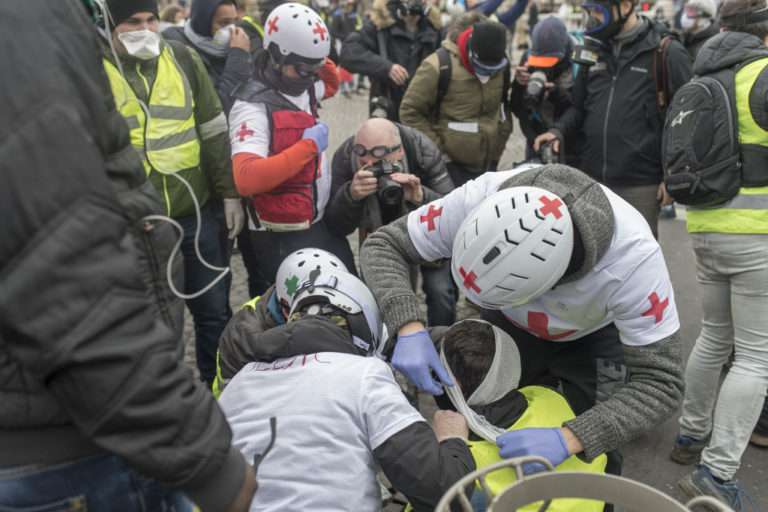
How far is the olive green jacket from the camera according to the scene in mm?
3840

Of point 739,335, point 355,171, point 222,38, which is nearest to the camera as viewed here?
point 739,335

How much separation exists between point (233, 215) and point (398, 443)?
5.82ft

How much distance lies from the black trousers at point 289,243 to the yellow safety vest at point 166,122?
55 centimetres

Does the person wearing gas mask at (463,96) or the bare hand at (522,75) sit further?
the bare hand at (522,75)

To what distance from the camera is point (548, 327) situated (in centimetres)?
205

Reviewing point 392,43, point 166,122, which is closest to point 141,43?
point 166,122

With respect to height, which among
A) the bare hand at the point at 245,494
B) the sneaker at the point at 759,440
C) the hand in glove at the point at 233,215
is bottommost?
the sneaker at the point at 759,440

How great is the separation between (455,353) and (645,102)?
2.05 meters

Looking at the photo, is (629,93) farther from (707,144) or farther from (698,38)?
(698,38)

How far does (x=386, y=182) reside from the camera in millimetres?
2807

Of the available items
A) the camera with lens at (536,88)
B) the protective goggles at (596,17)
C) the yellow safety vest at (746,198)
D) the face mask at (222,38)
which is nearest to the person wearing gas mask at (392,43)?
the camera with lens at (536,88)

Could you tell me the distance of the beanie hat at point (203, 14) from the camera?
366cm

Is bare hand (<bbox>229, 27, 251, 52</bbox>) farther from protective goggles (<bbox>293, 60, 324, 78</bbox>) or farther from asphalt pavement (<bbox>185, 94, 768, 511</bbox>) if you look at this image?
asphalt pavement (<bbox>185, 94, 768, 511</bbox>)

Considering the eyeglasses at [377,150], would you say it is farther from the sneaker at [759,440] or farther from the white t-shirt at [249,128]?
the sneaker at [759,440]
